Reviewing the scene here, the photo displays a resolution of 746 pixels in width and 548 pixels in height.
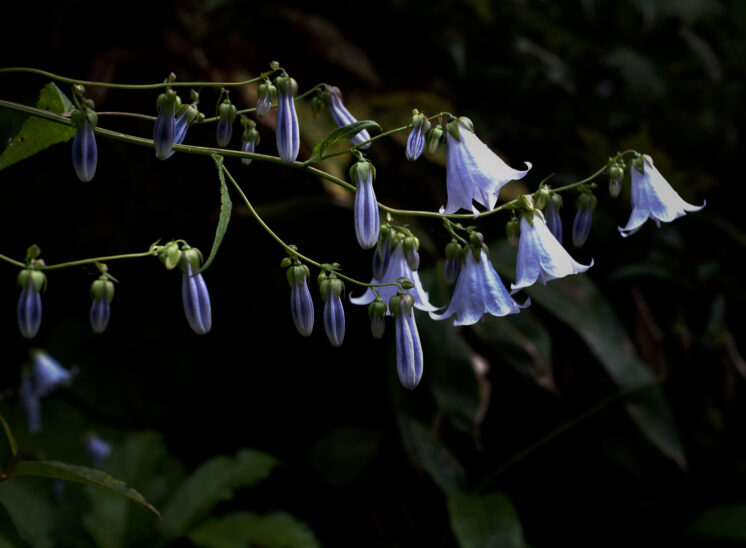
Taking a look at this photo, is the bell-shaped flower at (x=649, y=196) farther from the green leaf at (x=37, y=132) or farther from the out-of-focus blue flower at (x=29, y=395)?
the out-of-focus blue flower at (x=29, y=395)

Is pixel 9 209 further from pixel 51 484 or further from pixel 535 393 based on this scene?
pixel 535 393

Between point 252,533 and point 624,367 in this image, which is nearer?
point 252,533

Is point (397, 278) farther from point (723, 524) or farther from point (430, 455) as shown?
point (723, 524)

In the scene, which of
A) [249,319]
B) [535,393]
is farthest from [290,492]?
[535,393]

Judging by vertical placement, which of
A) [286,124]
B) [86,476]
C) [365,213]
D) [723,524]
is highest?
[286,124]

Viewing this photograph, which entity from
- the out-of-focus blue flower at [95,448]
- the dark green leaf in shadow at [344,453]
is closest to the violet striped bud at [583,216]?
the dark green leaf in shadow at [344,453]

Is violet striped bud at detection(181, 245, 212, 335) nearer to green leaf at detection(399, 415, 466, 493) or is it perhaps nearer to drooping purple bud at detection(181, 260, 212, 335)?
drooping purple bud at detection(181, 260, 212, 335)

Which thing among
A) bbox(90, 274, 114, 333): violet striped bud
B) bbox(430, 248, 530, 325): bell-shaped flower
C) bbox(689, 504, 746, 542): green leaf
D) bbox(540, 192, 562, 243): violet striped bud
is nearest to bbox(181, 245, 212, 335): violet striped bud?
Answer: bbox(90, 274, 114, 333): violet striped bud

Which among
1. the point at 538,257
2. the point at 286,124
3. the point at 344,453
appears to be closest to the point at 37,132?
the point at 286,124
